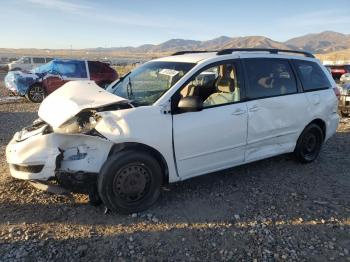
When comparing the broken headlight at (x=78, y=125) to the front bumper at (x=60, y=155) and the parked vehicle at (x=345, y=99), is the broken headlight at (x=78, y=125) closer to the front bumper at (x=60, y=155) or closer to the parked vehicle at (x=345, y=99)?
the front bumper at (x=60, y=155)

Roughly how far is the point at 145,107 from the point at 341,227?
2.61 metres

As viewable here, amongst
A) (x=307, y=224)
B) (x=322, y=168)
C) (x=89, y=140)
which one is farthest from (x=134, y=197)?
(x=322, y=168)

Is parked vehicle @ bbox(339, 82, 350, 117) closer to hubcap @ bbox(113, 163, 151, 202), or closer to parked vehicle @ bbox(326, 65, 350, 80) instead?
hubcap @ bbox(113, 163, 151, 202)

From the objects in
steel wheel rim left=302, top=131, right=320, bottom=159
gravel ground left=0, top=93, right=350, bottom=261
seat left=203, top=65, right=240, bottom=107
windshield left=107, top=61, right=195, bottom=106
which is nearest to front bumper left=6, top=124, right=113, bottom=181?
gravel ground left=0, top=93, right=350, bottom=261

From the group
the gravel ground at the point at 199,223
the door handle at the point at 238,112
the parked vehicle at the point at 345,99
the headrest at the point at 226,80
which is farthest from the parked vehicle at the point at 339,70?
the door handle at the point at 238,112

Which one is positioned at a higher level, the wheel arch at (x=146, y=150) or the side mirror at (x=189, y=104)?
the side mirror at (x=189, y=104)

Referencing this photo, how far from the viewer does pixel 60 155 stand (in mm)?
4426

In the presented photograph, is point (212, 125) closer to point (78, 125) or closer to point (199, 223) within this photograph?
point (199, 223)

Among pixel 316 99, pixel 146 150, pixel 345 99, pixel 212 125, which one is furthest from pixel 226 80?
pixel 345 99

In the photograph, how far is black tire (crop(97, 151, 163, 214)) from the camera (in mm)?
4410

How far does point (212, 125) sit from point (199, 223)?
1.25m

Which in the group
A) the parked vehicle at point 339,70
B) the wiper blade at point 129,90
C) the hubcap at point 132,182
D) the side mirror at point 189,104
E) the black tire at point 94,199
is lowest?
the parked vehicle at point 339,70

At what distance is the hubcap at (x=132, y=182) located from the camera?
4.52m

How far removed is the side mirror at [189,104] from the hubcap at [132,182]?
2.77ft
